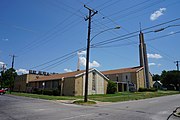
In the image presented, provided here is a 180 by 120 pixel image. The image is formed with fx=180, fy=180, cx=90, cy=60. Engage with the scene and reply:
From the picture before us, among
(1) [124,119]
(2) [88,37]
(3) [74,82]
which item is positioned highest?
(2) [88,37]

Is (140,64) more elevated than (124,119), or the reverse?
(140,64)

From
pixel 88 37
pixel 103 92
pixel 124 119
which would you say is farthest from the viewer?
pixel 103 92

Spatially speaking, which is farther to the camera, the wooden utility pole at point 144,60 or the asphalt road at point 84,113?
the wooden utility pole at point 144,60

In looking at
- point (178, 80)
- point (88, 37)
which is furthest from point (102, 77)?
point (178, 80)

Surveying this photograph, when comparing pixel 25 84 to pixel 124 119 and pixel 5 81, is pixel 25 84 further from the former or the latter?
pixel 124 119

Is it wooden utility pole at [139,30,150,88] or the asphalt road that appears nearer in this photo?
the asphalt road

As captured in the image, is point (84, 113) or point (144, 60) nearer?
point (84, 113)

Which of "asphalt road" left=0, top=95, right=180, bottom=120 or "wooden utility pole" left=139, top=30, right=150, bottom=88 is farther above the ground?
"wooden utility pole" left=139, top=30, right=150, bottom=88

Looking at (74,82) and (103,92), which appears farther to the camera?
(103,92)

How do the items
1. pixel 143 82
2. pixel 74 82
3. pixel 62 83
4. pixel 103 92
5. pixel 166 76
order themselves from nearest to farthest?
1. pixel 74 82
2. pixel 62 83
3. pixel 103 92
4. pixel 143 82
5. pixel 166 76

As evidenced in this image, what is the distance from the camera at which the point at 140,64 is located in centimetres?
5478

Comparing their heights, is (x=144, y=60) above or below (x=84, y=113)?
above

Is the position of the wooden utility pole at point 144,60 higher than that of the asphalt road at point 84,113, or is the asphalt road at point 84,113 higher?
the wooden utility pole at point 144,60

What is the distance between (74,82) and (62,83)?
3604 millimetres
